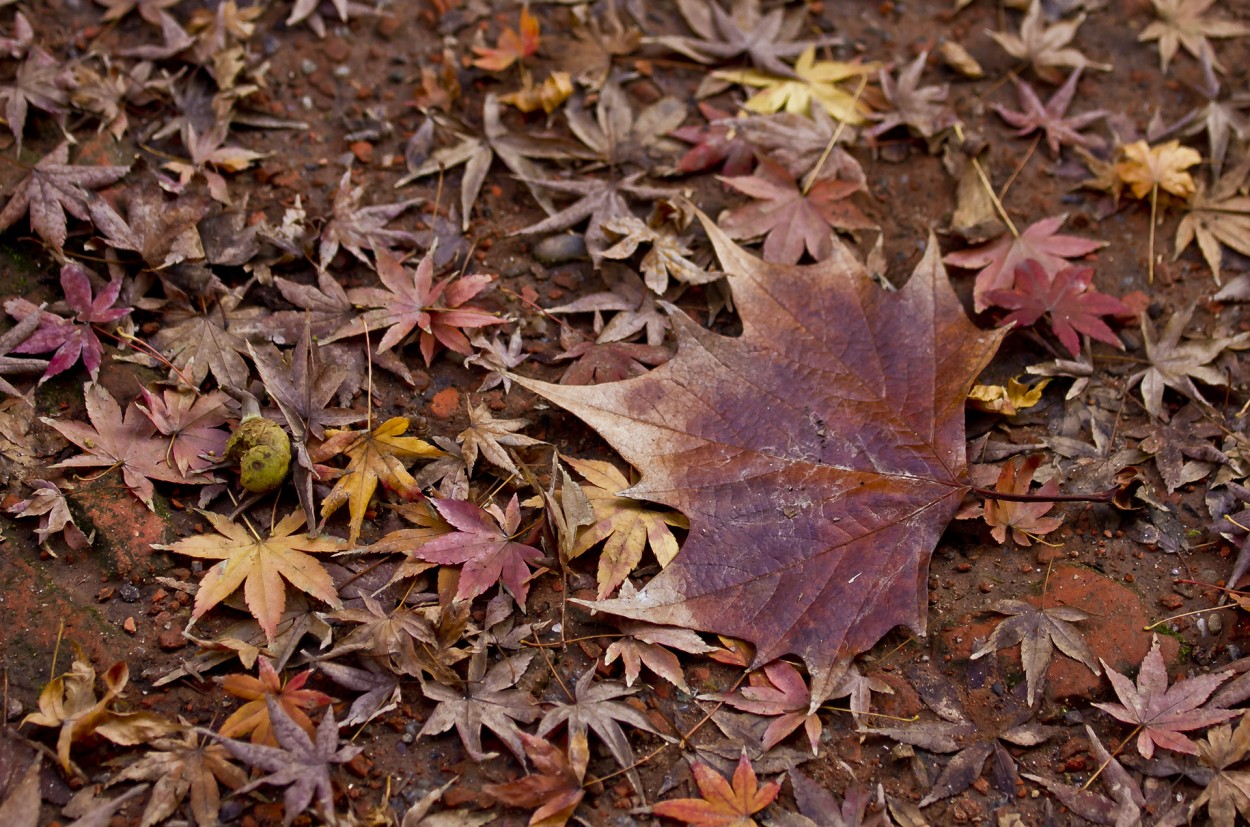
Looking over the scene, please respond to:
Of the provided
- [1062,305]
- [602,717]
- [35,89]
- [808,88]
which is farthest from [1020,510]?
[35,89]

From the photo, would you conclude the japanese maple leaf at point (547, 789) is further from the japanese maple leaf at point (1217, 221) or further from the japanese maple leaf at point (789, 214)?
the japanese maple leaf at point (1217, 221)

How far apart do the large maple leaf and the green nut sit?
2.29 feet

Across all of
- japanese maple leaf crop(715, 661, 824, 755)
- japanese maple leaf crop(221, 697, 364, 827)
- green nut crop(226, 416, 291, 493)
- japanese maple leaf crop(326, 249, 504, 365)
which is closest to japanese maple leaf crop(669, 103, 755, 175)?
Result: japanese maple leaf crop(326, 249, 504, 365)

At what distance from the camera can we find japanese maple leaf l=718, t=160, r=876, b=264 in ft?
10.1

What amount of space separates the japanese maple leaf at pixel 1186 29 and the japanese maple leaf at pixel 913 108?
3.10 feet

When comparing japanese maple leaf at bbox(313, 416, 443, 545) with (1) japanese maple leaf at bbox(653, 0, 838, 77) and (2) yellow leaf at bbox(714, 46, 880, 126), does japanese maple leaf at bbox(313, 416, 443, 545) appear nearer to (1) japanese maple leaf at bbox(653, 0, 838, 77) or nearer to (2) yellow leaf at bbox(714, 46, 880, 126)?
(2) yellow leaf at bbox(714, 46, 880, 126)

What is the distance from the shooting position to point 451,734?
2285mm

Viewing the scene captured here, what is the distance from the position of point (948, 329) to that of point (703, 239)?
0.87 meters

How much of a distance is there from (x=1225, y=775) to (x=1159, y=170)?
204 centimetres

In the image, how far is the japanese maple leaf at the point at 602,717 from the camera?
87.7 inches

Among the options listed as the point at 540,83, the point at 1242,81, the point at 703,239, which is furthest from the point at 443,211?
the point at 1242,81

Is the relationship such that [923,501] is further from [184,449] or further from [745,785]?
[184,449]

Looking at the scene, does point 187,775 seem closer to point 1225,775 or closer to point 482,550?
point 482,550

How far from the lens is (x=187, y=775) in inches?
83.7
